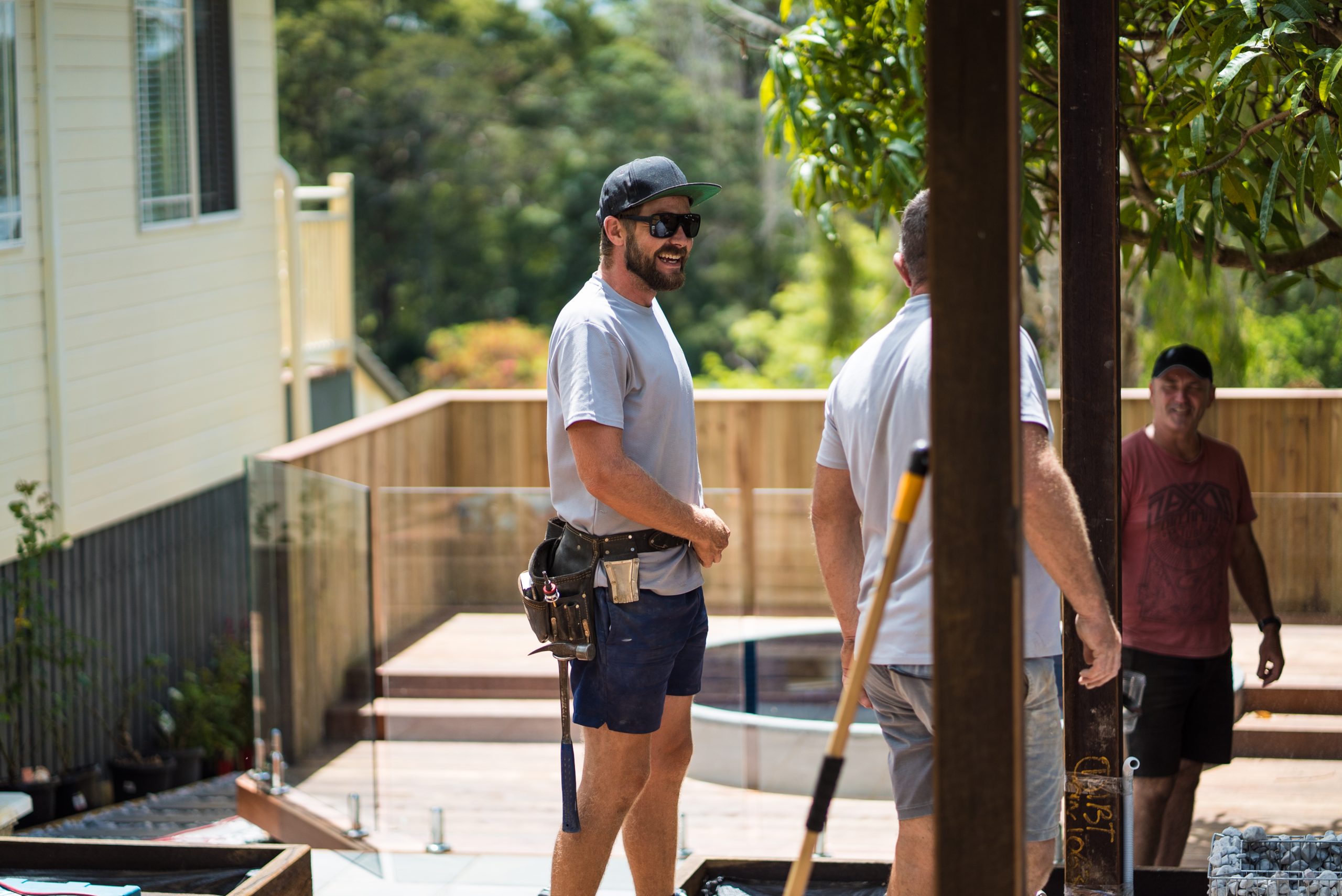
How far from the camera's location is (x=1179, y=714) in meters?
4.17

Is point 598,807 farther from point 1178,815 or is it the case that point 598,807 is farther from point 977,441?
point 1178,815

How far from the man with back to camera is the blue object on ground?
73.2 inches

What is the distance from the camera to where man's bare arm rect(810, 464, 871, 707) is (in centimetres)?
295

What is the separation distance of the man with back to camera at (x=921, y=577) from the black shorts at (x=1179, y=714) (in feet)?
4.83

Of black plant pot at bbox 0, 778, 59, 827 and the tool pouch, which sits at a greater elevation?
the tool pouch

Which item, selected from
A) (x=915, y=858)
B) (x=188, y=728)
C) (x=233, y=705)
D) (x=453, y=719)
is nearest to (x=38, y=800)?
(x=188, y=728)

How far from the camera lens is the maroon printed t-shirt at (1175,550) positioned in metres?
4.18

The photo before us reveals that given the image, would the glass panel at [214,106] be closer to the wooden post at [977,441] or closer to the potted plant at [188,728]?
the potted plant at [188,728]

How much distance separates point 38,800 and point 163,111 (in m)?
4.08

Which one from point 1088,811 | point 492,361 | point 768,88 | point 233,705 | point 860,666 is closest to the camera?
point 860,666

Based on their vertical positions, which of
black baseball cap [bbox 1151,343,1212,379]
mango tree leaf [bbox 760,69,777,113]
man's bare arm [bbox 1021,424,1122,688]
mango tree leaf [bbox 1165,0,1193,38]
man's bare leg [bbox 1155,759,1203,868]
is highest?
mango tree leaf [bbox 760,69,777,113]

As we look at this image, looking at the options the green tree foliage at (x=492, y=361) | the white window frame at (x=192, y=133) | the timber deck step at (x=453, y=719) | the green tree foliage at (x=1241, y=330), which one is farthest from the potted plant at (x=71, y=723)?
the green tree foliage at (x=492, y=361)

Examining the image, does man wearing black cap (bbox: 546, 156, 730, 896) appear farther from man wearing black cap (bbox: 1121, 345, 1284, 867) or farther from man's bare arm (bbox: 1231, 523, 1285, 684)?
man's bare arm (bbox: 1231, 523, 1285, 684)

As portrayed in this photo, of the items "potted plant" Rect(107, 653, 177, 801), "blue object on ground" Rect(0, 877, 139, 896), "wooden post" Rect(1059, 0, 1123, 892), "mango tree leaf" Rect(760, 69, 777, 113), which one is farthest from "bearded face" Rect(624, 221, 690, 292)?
"potted plant" Rect(107, 653, 177, 801)
